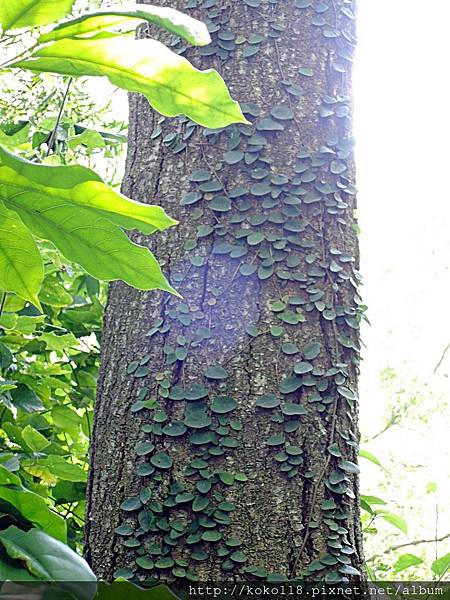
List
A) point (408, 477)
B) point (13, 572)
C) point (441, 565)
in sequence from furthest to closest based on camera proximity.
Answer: point (408, 477)
point (441, 565)
point (13, 572)

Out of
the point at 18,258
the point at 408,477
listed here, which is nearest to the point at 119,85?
the point at 18,258

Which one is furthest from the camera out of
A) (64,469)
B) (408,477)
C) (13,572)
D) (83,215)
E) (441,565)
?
(408,477)

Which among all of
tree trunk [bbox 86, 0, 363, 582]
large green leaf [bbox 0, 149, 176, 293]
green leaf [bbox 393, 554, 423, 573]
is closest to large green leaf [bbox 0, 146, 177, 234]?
large green leaf [bbox 0, 149, 176, 293]

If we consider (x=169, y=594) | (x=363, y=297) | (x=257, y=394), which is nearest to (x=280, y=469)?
(x=257, y=394)

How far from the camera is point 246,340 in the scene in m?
1.13

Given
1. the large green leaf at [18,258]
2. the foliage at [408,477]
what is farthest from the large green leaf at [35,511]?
the foliage at [408,477]

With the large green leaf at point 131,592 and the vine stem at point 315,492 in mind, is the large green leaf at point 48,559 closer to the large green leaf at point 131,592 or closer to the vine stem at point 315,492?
the large green leaf at point 131,592

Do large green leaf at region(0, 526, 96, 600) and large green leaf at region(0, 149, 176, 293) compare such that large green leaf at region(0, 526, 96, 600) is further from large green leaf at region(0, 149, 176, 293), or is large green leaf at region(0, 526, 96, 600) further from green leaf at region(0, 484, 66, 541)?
large green leaf at region(0, 149, 176, 293)

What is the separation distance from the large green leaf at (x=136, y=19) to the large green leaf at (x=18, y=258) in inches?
4.1

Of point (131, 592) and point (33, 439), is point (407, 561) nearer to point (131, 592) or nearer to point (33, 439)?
point (33, 439)

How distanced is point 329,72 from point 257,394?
2.02ft

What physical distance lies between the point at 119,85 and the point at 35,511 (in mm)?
240

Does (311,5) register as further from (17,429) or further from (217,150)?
(17,429)

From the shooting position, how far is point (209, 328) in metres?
1.15
